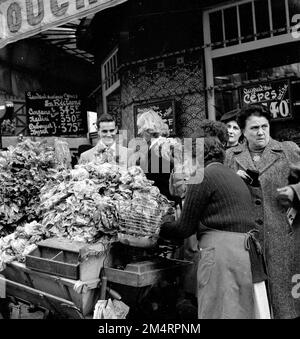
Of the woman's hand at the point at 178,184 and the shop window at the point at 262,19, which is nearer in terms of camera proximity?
the woman's hand at the point at 178,184

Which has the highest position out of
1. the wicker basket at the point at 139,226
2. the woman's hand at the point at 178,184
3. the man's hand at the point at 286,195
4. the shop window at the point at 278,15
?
the shop window at the point at 278,15

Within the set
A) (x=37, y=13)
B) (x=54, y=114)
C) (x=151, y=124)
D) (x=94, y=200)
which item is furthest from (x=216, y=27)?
(x=54, y=114)

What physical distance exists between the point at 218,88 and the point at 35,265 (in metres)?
4.85

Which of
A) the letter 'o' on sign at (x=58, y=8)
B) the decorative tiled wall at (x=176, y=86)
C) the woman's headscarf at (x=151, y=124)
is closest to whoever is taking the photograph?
the woman's headscarf at (x=151, y=124)

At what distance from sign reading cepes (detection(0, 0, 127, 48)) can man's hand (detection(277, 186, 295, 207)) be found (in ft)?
11.6

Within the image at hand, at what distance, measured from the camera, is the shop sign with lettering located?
618 cm

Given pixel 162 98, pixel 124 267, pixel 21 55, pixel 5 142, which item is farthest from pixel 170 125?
pixel 21 55

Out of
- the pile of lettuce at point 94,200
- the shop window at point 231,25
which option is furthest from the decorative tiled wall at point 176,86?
the pile of lettuce at point 94,200

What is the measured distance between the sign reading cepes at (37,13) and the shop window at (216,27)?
7.22 ft

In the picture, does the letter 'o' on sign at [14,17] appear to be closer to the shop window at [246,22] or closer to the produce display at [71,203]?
the produce display at [71,203]

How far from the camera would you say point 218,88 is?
702cm

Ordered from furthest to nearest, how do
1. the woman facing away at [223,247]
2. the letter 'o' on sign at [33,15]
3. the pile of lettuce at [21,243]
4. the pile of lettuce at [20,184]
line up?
the letter 'o' on sign at [33,15]
the pile of lettuce at [20,184]
the pile of lettuce at [21,243]
the woman facing away at [223,247]

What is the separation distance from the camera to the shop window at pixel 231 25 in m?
6.88

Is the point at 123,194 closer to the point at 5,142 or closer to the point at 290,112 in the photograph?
the point at 290,112
